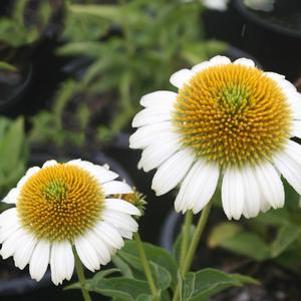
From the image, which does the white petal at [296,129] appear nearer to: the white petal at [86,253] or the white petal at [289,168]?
the white petal at [289,168]

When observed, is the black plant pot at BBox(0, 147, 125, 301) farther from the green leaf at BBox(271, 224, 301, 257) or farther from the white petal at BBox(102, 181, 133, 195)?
the white petal at BBox(102, 181, 133, 195)

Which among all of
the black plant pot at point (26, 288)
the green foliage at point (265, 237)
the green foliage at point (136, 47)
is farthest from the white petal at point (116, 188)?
the green foliage at point (136, 47)

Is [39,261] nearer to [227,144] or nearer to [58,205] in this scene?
[58,205]

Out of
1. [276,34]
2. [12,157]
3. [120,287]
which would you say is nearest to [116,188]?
[120,287]

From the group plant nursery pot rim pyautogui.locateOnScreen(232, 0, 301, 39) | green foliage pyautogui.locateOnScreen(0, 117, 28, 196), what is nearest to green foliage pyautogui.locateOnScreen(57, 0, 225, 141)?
plant nursery pot rim pyautogui.locateOnScreen(232, 0, 301, 39)

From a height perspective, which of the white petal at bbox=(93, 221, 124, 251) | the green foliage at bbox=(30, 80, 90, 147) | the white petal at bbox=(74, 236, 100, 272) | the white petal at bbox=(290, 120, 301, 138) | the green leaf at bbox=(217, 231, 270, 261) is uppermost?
the white petal at bbox=(290, 120, 301, 138)

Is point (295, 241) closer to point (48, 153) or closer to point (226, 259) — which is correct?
point (226, 259)

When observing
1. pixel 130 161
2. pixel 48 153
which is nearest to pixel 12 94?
pixel 48 153
